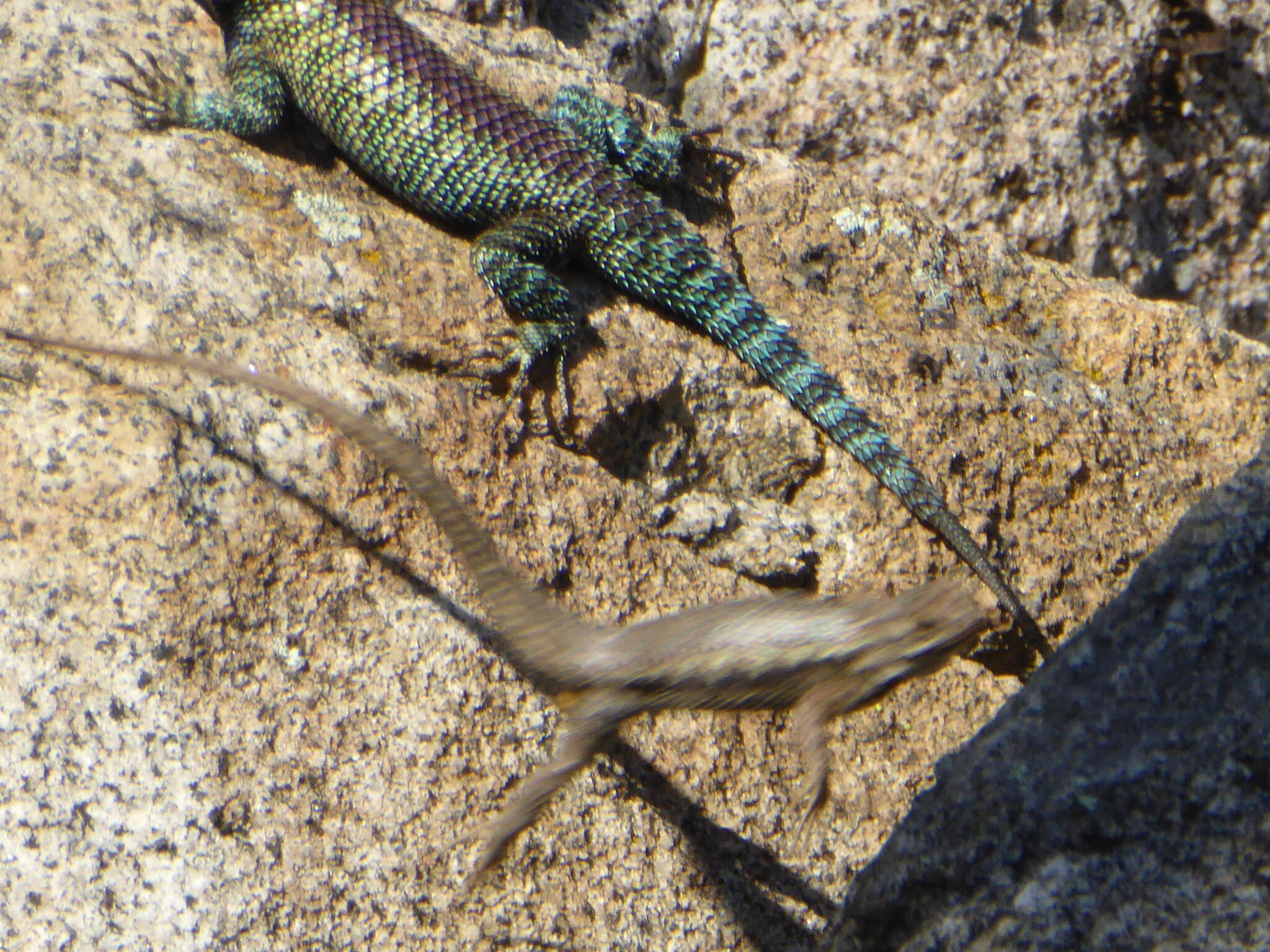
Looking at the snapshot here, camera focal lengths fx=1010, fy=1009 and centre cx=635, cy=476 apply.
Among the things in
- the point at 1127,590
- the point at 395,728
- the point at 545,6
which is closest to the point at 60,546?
the point at 395,728

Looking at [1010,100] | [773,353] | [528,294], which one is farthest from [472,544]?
[1010,100]

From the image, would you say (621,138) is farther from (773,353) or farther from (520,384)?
(520,384)

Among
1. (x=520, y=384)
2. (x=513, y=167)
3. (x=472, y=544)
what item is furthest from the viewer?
(x=513, y=167)

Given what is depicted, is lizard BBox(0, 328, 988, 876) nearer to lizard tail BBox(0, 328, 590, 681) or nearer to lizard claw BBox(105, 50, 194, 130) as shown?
lizard tail BBox(0, 328, 590, 681)

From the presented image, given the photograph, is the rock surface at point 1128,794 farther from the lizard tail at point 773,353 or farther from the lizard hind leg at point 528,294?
the lizard hind leg at point 528,294

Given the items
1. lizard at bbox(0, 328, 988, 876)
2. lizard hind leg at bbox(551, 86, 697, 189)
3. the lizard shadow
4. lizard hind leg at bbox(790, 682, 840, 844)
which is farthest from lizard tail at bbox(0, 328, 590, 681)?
lizard hind leg at bbox(551, 86, 697, 189)

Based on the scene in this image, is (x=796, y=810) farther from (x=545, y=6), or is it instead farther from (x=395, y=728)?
(x=545, y=6)
